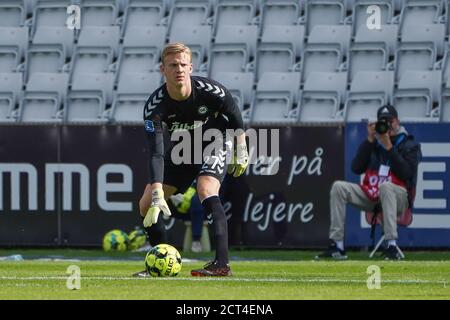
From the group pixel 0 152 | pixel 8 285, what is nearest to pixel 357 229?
pixel 0 152

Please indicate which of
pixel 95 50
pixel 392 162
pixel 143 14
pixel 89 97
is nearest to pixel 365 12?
pixel 143 14

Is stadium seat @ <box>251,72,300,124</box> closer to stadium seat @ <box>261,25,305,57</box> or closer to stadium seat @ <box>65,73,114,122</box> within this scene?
stadium seat @ <box>261,25,305,57</box>

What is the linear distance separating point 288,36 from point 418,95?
2.54 m

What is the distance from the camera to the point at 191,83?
11062mm

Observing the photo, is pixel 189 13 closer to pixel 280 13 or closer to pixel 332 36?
pixel 280 13

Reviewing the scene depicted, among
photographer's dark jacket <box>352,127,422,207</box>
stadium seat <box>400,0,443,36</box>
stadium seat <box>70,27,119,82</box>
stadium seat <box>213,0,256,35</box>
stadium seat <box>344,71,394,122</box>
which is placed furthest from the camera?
stadium seat <box>70,27,119,82</box>

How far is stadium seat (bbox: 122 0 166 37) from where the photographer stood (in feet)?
69.1

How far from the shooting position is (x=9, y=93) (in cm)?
2025

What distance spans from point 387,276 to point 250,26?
9.26 metres

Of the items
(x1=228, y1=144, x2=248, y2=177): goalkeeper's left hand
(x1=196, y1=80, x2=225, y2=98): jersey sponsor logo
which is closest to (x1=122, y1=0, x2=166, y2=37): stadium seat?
(x1=228, y1=144, x2=248, y2=177): goalkeeper's left hand

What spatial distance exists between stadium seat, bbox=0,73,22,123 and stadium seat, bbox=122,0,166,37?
1.97 metres

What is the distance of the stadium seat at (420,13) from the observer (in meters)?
19.5
